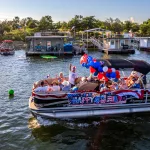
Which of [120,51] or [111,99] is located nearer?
[111,99]

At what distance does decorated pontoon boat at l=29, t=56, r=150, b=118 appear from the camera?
14.6 metres

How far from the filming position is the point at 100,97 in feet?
48.9

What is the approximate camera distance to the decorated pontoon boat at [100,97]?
14.6 metres

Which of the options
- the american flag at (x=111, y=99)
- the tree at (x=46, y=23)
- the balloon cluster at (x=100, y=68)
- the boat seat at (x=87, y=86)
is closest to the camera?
the american flag at (x=111, y=99)

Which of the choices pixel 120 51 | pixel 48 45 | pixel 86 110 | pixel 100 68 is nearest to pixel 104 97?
pixel 86 110

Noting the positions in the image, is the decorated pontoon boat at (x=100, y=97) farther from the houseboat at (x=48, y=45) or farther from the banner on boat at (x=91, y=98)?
the houseboat at (x=48, y=45)

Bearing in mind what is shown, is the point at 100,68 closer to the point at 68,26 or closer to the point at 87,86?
the point at 87,86

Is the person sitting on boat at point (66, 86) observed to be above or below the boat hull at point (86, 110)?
above

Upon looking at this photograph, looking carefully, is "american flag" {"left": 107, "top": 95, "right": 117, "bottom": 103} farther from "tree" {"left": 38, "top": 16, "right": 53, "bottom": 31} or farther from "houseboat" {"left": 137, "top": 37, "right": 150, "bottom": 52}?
"tree" {"left": 38, "top": 16, "right": 53, "bottom": 31}

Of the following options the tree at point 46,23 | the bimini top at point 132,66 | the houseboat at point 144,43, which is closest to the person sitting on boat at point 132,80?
the bimini top at point 132,66

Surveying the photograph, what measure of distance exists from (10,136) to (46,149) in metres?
2.32

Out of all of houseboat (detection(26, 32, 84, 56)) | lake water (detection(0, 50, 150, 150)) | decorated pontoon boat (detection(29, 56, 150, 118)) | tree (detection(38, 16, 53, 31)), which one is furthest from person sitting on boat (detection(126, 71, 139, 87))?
tree (detection(38, 16, 53, 31))

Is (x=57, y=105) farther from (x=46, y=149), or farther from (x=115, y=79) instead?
(x=115, y=79)

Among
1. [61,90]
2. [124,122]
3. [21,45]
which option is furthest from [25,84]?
[21,45]
